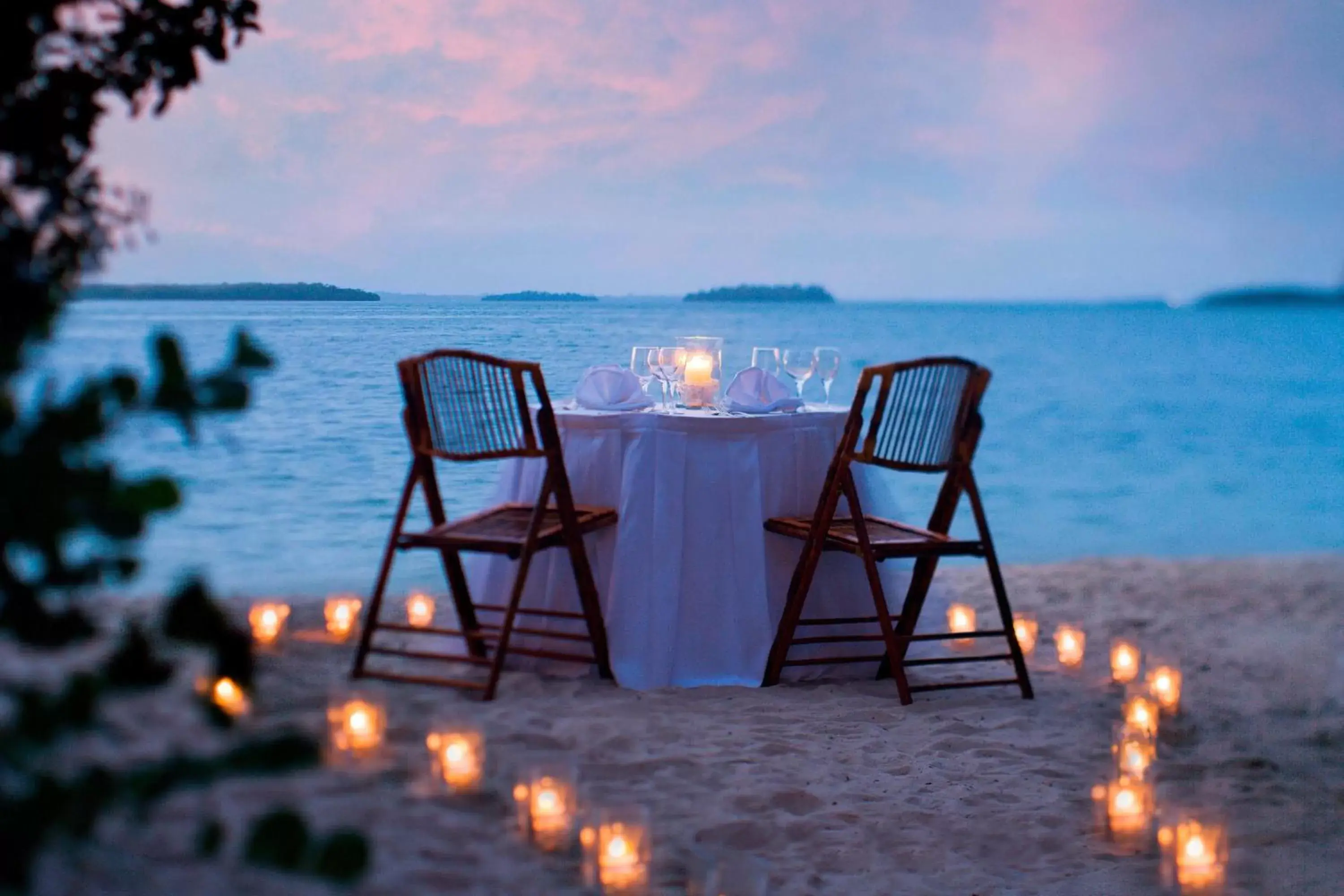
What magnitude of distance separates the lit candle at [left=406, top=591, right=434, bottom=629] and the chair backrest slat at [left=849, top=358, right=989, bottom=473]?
5.93 ft

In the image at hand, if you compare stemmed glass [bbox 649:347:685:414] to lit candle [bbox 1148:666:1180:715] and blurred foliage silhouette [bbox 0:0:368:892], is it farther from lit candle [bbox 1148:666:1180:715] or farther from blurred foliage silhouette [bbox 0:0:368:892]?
blurred foliage silhouette [bbox 0:0:368:892]

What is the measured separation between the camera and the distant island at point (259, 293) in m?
5.43

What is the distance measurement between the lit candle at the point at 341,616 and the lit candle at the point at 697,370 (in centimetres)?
147

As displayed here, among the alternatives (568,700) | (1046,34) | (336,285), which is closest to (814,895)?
(568,700)

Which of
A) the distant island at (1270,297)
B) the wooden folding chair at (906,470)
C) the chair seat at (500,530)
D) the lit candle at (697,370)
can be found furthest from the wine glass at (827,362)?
the distant island at (1270,297)

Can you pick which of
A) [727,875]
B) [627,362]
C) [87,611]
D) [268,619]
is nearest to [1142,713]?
[727,875]

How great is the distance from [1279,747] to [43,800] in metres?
3.20

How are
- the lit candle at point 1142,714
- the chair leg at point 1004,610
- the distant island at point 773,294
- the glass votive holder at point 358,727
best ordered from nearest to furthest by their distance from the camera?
the glass votive holder at point 358,727
the lit candle at point 1142,714
the chair leg at point 1004,610
the distant island at point 773,294

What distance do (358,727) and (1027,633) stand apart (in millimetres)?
2430

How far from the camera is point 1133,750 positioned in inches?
119

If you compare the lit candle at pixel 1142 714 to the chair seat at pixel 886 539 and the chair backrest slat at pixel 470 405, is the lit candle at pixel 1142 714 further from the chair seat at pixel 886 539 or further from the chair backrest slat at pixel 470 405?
the chair backrest slat at pixel 470 405

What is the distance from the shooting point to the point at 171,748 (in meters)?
0.62

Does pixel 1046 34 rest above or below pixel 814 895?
above

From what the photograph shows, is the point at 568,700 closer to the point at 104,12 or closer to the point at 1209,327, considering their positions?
the point at 104,12
